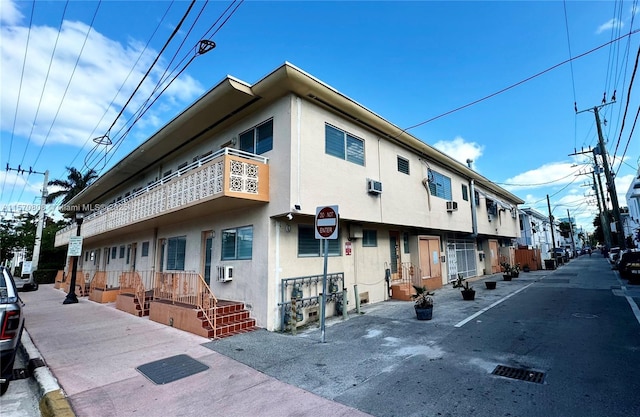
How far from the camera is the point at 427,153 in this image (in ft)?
48.6

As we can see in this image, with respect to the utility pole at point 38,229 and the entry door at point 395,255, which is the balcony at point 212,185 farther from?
the utility pole at point 38,229

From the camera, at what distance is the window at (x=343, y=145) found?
945 cm

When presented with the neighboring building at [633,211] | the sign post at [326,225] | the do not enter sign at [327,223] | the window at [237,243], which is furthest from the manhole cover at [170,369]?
the neighboring building at [633,211]

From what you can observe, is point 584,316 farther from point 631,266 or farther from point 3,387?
point 3,387

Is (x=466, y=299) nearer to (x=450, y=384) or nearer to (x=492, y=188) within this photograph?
(x=450, y=384)

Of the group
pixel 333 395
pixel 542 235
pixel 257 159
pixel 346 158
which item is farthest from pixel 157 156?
pixel 542 235

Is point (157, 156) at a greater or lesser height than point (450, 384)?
greater

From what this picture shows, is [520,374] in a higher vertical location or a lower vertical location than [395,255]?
lower

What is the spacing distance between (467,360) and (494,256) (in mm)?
23124

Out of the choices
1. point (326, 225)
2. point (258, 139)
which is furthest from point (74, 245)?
point (326, 225)

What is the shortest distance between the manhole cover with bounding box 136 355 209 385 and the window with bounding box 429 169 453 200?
12.6 m

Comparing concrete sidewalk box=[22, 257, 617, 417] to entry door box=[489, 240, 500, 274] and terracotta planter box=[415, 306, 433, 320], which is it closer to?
terracotta planter box=[415, 306, 433, 320]

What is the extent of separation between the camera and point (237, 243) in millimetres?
9297

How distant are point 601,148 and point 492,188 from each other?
6.93 meters
